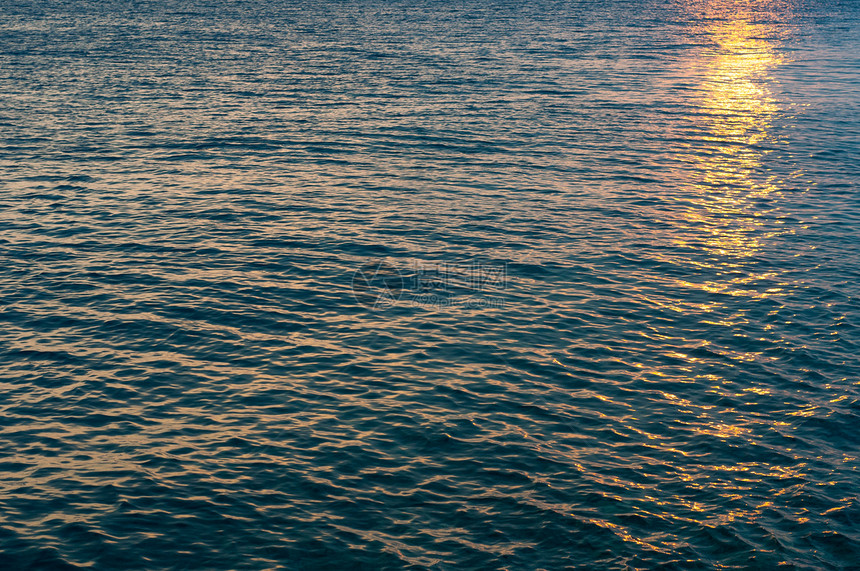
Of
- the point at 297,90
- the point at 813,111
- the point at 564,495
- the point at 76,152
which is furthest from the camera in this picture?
the point at 297,90

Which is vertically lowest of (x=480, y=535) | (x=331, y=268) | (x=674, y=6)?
(x=480, y=535)

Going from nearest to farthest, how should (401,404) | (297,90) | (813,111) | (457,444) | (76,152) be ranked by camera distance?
(457,444) < (401,404) < (76,152) < (813,111) < (297,90)

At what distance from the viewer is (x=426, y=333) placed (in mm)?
34188

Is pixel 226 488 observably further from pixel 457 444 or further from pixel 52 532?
pixel 457 444

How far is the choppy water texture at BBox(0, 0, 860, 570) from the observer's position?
2292 centimetres

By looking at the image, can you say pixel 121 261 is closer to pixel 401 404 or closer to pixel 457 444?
pixel 401 404

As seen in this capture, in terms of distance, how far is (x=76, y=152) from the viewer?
189ft

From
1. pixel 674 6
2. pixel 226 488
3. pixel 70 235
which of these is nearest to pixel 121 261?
pixel 70 235

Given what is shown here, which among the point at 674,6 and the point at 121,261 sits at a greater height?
the point at 674,6

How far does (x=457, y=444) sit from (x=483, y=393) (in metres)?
3.43

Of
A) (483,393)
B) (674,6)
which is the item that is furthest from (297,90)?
(674,6)

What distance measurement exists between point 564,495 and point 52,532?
14.2 m

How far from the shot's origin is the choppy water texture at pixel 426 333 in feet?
75.2

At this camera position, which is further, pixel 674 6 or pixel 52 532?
pixel 674 6
